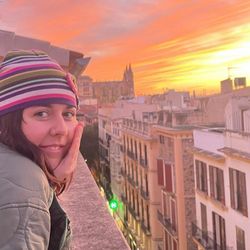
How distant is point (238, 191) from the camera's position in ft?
36.9

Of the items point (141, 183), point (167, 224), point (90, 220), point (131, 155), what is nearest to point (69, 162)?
point (90, 220)

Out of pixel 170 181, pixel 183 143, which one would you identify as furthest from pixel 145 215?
pixel 183 143

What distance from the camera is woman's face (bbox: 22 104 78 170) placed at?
0.96 metres

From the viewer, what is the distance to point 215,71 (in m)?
30.1

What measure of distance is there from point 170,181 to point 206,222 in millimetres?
4365

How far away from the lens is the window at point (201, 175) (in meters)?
13.8

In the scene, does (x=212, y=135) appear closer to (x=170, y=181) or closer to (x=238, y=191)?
(x=238, y=191)

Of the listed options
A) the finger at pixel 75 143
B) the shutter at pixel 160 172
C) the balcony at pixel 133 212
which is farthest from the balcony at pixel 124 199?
the finger at pixel 75 143

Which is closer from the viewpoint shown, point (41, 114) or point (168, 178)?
point (41, 114)

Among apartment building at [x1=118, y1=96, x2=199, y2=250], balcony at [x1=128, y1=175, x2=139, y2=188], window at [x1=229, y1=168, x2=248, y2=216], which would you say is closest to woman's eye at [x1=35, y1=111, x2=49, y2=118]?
window at [x1=229, y1=168, x2=248, y2=216]

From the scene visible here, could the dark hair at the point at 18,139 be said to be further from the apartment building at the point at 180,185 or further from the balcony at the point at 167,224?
the balcony at the point at 167,224

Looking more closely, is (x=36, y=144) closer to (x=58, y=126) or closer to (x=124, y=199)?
(x=58, y=126)

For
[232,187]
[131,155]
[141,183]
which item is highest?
[232,187]

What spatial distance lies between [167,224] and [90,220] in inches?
655
